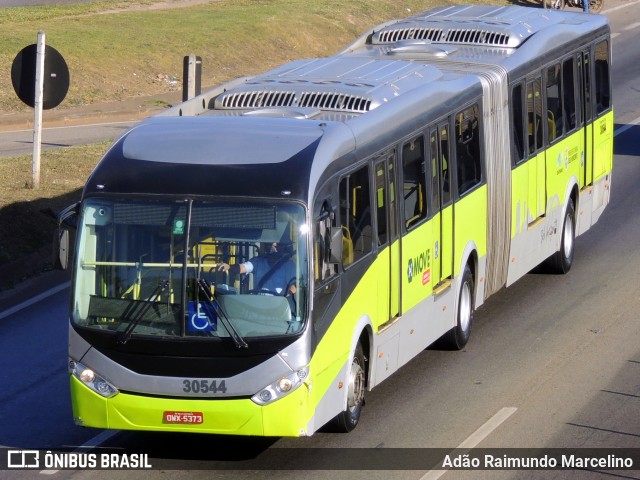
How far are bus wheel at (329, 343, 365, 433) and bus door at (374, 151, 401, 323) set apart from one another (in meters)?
0.58

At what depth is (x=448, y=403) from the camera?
1282 cm

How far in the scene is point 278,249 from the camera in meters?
10.6

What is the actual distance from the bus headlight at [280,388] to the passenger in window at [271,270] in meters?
0.62

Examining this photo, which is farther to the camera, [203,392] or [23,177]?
[23,177]

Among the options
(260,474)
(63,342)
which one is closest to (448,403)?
(260,474)

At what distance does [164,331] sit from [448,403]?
338 cm

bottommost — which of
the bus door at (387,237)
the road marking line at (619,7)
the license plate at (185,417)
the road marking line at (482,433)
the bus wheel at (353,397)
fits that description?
the road marking line at (619,7)

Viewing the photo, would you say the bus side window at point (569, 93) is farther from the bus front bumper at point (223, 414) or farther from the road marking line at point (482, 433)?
the bus front bumper at point (223, 414)

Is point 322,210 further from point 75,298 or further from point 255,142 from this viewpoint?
point 75,298

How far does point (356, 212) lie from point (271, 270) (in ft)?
4.79

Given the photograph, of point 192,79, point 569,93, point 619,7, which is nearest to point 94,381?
point 192,79

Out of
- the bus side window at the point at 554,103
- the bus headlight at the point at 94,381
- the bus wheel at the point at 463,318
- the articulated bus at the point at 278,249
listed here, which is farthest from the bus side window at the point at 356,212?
the bus side window at the point at 554,103

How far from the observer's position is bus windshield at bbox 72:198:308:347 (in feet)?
34.5

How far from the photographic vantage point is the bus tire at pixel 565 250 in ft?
58.5
